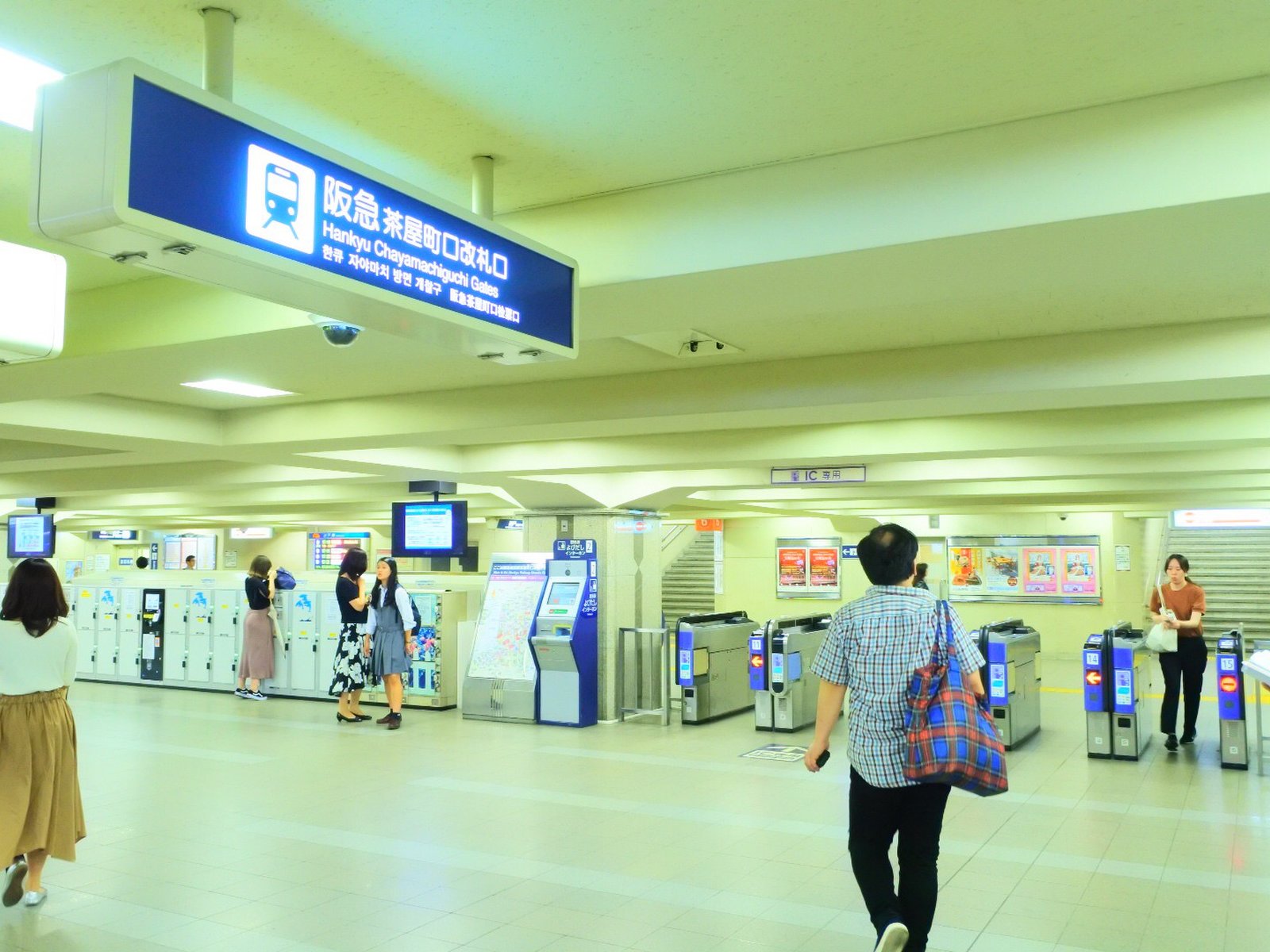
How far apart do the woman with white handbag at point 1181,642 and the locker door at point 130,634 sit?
13550 millimetres

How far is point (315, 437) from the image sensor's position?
8188 mm

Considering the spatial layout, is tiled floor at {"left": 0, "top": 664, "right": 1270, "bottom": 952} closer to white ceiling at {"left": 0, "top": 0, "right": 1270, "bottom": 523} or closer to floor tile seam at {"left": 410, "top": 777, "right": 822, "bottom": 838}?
floor tile seam at {"left": 410, "top": 777, "right": 822, "bottom": 838}

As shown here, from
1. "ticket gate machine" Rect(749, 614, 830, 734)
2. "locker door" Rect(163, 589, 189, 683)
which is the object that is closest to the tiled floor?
"ticket gate machine" Rect(749, 614, 830, 734)

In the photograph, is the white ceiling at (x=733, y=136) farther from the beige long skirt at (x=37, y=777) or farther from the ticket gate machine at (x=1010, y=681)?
the ticket gate machine at (x=1010, y=681)

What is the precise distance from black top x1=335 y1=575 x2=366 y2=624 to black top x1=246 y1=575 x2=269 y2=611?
8.70 feet

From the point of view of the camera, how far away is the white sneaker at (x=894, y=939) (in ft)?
11.3

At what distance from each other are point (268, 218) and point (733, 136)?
150 cm

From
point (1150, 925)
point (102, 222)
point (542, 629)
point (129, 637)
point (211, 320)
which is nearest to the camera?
point (102, 222)

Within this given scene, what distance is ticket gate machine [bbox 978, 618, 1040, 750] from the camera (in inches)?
376

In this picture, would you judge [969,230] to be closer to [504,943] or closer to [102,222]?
[102,222]

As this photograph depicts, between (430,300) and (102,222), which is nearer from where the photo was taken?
(102,222)

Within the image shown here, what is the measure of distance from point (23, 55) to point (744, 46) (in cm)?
184

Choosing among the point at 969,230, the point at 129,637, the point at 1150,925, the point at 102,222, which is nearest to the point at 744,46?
the point at 969,230

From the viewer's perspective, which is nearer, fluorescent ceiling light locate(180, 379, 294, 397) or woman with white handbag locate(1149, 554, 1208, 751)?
fluorescent ceiling light locate(180, 379, 294, 397)
